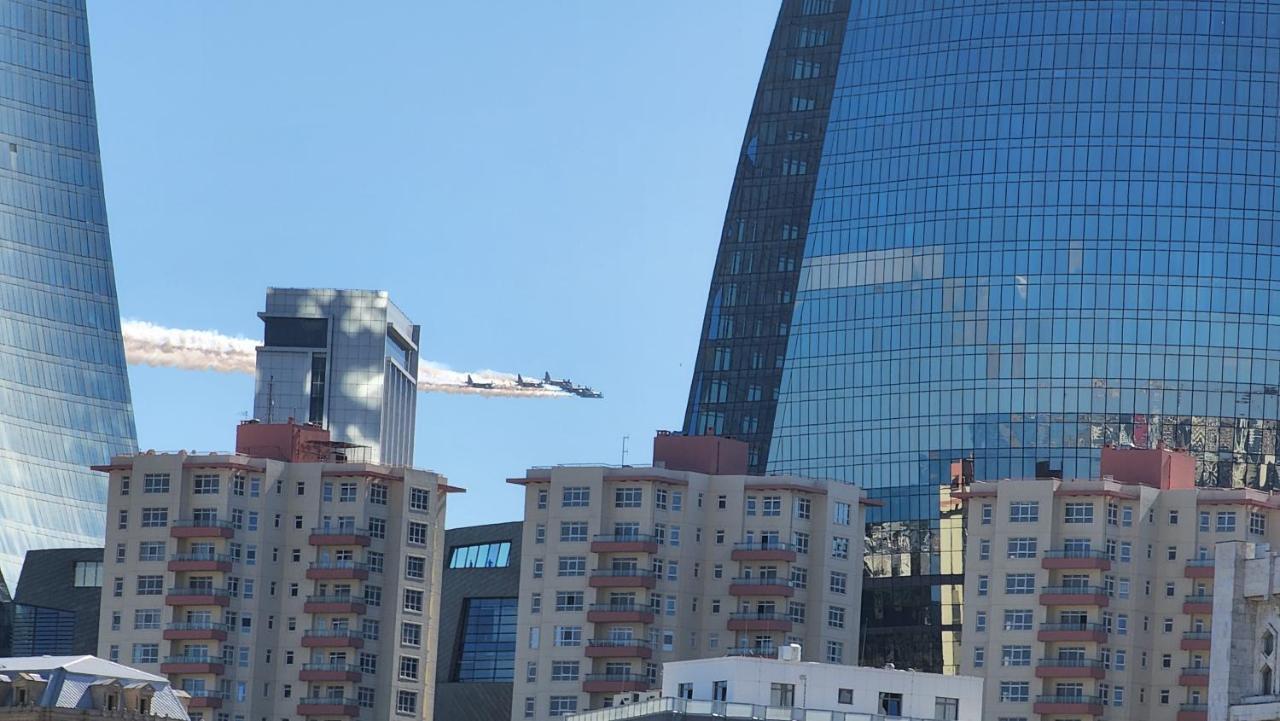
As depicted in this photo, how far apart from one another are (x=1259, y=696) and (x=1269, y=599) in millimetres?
5402

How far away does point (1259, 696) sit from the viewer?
651 feet

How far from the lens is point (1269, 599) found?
19925 cm
